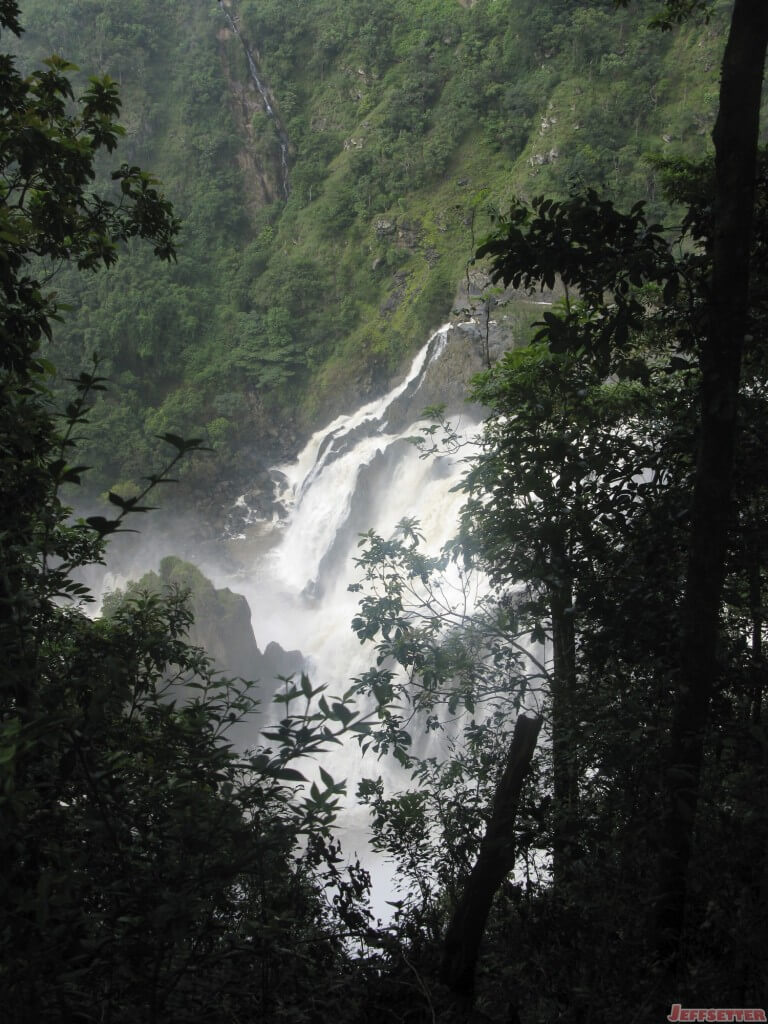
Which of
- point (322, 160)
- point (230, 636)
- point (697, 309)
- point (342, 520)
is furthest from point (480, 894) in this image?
point (322, 160)

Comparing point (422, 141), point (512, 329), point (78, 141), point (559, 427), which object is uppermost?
point (422, 141)

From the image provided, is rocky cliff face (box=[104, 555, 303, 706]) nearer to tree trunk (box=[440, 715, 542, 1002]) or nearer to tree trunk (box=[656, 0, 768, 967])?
tree trunk (box=[440, 715, 542, 1002])

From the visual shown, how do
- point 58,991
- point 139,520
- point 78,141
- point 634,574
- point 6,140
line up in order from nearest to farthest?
point 58,991, point 6,140, point 78,141, point 634,574, point 139,520

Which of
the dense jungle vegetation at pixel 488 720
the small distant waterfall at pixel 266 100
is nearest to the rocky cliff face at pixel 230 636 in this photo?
the dense jungle vegetation at pixel 488 720

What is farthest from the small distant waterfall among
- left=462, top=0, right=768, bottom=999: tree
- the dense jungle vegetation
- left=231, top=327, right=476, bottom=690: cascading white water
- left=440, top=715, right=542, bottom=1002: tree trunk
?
left=440, top=715, right=542, bottom=1002: tree trunk

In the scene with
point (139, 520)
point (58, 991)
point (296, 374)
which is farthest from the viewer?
point (296, 374)

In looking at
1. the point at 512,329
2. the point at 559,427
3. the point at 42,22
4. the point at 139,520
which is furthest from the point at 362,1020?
the point at 42,22

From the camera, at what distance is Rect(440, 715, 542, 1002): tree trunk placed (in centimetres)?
259

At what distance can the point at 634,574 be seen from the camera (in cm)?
345

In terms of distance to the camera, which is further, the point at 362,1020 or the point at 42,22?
the point at 42,22

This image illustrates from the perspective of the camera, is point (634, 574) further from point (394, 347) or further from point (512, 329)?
point (394, 347)

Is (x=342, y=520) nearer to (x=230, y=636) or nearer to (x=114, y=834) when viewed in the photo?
(x=230, y=636)

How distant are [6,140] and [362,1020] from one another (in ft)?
10.8

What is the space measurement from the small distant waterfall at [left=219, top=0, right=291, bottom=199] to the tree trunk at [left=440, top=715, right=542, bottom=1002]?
39709 mm
